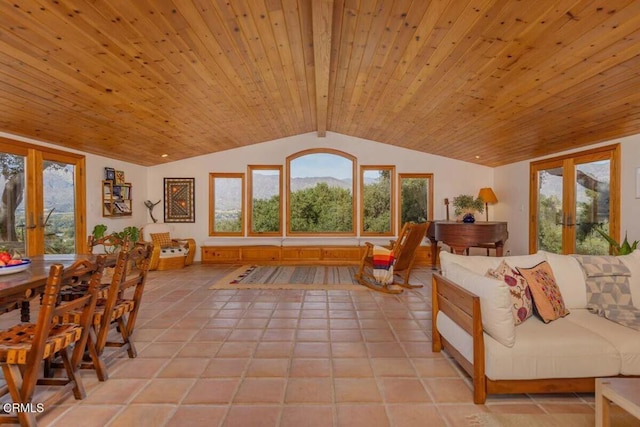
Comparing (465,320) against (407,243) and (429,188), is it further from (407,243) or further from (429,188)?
(429,188)

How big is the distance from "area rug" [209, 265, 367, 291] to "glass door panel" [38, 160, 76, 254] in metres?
2.35

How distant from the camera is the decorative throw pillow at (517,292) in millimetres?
2266

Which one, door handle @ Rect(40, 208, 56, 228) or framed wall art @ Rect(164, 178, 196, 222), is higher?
framed wall art @ Rect(164, 178, 196, 222)

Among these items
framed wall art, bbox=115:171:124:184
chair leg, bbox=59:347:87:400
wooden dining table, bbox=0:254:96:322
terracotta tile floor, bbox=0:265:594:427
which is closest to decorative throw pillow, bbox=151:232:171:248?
framed wall art, bbox=115:171:124:184

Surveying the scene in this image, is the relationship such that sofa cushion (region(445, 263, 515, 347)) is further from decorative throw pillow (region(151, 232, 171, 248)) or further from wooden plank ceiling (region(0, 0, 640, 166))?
decorative throw pillow (region(151, 232, 171, 248))

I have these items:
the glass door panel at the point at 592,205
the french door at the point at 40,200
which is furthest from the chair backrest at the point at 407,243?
the french door at the point at 40,200

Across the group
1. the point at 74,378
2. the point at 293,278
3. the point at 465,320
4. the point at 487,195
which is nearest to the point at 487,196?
the point at 487,195

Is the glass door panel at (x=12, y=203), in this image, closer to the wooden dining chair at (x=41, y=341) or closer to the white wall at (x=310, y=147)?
the wooden dining chair at (x=41, y=341)

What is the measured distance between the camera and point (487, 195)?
7074 mm

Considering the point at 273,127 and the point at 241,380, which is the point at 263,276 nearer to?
the point at 273,127

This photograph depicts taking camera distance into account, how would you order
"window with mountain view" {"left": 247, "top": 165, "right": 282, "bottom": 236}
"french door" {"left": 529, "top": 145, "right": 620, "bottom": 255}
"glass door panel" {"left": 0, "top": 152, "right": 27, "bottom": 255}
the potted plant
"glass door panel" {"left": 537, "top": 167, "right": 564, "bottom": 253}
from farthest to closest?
"window with mountain view" {"left": 247, "top": 165, "right": 282, "bottom": 236}
the potted plant
"glass door panel" {"left": 537, "top": 167, "right": 564, "bottom": 253}
"french door" {"left": 529, "top": 145, "right": 620, "bottom": 255}
"glass door panel" {"left": 0, "top": 152, "right": 27, "bottom": 255}

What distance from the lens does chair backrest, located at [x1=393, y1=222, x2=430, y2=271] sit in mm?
4855

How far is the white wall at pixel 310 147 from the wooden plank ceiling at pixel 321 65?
2.10 meters

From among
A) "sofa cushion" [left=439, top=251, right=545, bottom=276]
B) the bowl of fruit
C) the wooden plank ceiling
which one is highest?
the wooden plank ceiling
